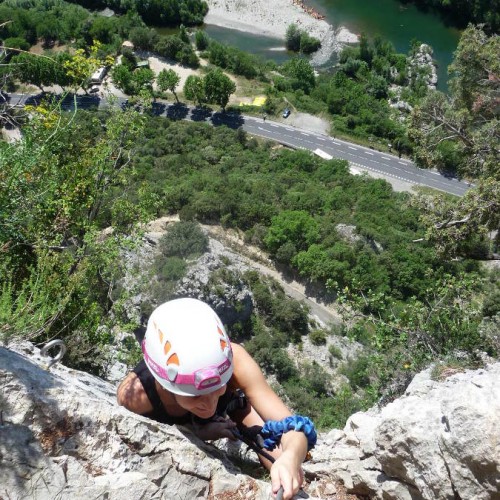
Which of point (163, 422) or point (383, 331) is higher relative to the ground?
point (163, 422)

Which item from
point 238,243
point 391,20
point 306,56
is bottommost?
point 238,243

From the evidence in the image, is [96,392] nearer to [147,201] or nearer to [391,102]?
[147,201]

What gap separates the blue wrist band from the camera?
4.20 metres

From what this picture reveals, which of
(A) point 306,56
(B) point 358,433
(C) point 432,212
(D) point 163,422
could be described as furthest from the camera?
(A) point 306,56

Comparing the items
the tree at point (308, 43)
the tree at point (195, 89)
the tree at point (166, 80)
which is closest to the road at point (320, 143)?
the tree at point (195, 89)

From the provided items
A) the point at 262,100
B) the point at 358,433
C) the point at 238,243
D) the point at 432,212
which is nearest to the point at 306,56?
the point at 262,100

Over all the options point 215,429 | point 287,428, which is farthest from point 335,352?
point 287,428

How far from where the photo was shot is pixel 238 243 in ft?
101

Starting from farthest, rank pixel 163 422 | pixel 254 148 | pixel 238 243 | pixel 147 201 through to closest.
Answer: pixel 254 148
pixel 238 243
pixel 147 201
pixel 163 422

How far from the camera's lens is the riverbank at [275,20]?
58.3 meters

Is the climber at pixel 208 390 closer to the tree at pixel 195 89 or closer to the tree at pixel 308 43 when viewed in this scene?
the tree at pixel 195 89

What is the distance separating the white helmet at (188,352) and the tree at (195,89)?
46.1 metres

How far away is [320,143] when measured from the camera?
45656mm

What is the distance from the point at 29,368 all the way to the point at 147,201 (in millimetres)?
6712
